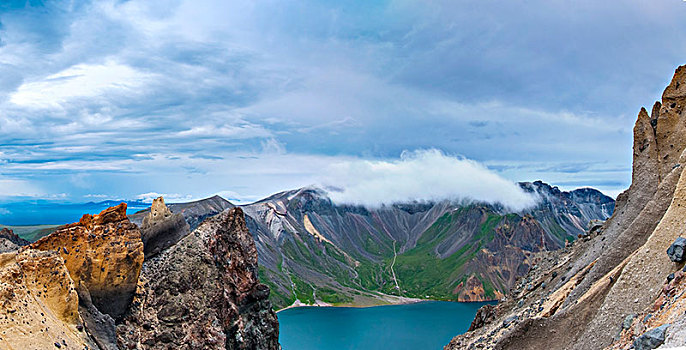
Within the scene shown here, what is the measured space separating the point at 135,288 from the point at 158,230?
10028 millimetres

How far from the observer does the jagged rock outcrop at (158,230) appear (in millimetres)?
42219

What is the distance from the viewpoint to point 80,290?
84.6 feet

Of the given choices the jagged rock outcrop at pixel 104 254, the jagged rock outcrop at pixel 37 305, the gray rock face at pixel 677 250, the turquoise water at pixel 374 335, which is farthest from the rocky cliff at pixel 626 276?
the turquoise water at pixel 374 335

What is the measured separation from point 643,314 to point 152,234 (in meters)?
39.1

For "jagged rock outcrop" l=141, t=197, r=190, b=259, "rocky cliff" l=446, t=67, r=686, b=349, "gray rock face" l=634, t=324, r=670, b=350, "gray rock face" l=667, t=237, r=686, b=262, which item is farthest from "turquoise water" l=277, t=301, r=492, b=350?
"gray rock face" l=634, t=324, r=670, b=350

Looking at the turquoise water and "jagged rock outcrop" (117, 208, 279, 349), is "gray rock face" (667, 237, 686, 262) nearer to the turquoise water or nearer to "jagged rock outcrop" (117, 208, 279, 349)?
"jagged rock outcrop" (117, 208, 279, 349)

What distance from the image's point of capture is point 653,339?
1569 cm

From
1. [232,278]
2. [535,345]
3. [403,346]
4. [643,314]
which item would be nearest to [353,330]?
[403,346]

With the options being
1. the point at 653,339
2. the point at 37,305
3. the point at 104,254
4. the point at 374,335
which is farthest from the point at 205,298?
the point at 374,335

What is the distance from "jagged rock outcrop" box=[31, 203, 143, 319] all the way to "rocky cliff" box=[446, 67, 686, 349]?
91.4 ft

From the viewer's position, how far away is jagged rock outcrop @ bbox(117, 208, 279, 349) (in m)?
37.0

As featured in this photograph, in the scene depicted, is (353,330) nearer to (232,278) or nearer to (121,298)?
(232,278)

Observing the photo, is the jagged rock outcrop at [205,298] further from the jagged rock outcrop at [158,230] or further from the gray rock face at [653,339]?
the gray rock face at [653,339]

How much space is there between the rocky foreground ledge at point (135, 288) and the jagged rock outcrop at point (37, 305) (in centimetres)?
4
